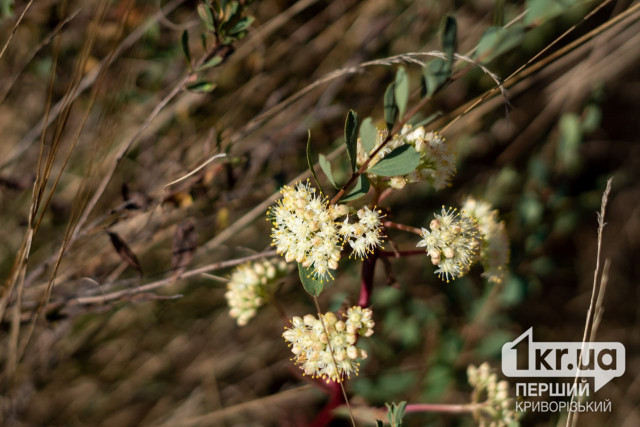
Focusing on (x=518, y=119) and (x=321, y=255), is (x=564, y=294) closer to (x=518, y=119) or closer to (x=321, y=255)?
(x=518, y=119)

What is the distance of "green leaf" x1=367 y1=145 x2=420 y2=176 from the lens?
0.72 meters

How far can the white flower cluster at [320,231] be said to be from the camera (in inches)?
30.2

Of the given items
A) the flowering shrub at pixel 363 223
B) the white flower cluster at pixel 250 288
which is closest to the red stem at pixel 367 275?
the flowering shrub at pixel 363 223

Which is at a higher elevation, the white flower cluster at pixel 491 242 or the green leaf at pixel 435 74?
the green leaf at pixel 435 74

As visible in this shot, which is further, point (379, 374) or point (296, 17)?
point (296, 17)

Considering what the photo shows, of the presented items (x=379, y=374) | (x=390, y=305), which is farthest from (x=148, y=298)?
(x=390, y=305)

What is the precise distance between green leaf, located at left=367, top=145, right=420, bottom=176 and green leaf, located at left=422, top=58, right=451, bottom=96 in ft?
0.32

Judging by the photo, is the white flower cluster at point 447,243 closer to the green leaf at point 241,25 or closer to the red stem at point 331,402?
the red stem at point 331,402

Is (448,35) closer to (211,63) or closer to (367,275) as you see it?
(367,275)

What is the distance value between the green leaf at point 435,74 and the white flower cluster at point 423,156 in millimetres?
127

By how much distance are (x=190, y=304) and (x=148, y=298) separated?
92 cm

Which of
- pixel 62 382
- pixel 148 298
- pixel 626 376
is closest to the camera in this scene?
pixel 148 298

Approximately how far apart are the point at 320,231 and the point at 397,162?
0.59ft

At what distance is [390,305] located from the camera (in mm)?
1674
